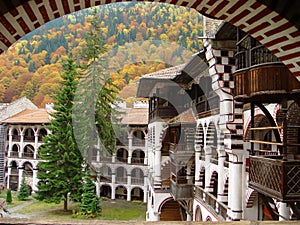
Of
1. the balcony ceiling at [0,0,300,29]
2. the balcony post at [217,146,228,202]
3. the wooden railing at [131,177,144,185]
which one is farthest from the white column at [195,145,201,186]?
the wooden railing at [131,177,144,185]

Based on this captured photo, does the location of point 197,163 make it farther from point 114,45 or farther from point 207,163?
point 114,45

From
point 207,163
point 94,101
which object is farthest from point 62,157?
point 207,163

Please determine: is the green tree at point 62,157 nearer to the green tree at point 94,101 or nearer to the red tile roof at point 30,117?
the green tree at point 94,101

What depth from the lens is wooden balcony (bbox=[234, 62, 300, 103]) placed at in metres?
6.35

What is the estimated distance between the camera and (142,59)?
32.0 meters

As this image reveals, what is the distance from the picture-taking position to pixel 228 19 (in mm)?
2975


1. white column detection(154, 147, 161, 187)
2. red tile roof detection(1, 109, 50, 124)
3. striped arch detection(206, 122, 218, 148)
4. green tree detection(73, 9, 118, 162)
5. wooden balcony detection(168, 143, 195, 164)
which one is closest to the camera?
striped arch detection(206, 122, 218, 148)

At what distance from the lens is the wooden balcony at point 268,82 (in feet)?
20.8

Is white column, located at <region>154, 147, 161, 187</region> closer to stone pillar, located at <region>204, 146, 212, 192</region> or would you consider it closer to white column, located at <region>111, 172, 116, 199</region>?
stone pillar, located at <region>204, 146, 212, 192</region>

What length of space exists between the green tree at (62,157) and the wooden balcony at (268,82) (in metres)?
19.8

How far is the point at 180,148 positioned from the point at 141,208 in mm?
11802

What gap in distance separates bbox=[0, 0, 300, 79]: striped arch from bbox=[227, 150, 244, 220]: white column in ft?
23.3

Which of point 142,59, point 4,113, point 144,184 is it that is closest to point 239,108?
point 144,184

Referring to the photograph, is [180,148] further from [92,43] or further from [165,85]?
[92,43]
